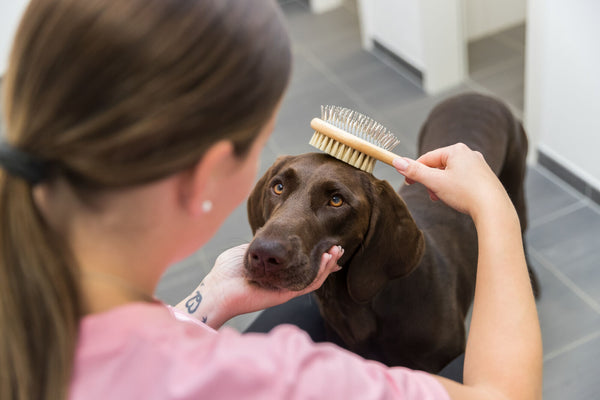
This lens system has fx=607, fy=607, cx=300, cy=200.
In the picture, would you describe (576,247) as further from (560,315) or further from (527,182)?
(527,182)

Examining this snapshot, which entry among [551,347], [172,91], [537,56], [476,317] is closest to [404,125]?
[537,56]

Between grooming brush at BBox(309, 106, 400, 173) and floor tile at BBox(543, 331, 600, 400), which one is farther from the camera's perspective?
floor tile at BBox(543, 331, 600, 400)

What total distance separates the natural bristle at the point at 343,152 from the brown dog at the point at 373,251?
0.05 meters

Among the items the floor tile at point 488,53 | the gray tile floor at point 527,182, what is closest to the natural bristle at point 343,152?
the gray tile floor at point 527,182

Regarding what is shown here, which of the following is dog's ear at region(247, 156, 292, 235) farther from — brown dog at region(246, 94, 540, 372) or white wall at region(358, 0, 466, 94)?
white wall at region(358, 0, 466, 94)

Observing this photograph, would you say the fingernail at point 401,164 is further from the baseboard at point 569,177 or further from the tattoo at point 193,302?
the baseboard at point 569,177

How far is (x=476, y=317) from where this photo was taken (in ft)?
3.40

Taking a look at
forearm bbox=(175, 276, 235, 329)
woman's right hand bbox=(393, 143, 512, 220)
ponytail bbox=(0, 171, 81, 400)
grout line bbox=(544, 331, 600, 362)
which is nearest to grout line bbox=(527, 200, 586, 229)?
grout line bbox=(544, 331, 600, 362)

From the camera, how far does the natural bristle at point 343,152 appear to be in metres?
1.58

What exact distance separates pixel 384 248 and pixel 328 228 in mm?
191

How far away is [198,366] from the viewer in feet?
2.37

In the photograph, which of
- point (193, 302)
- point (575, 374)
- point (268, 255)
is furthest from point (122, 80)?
point (575, 374)

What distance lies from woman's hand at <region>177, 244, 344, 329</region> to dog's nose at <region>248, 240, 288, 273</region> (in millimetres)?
66

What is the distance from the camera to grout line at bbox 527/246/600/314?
2.72 metres
